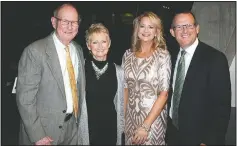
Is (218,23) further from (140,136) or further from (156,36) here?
(140,136)

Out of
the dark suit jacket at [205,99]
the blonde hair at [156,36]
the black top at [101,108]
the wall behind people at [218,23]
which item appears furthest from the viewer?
the wall behind people at [218,23]

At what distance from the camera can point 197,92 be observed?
2.38m

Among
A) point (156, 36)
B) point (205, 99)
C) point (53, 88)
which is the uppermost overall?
point (156, 36)

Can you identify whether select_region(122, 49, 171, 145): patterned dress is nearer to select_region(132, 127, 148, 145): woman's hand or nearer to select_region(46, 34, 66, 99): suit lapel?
select_region(132, 127, 148, 145): woman's hand

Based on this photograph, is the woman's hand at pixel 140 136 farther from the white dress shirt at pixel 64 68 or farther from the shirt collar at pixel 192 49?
the shirt collar at pixel 192 49

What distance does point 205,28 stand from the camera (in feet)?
16.8

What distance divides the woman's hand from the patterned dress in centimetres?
7

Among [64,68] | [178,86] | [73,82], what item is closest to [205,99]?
[178,86]

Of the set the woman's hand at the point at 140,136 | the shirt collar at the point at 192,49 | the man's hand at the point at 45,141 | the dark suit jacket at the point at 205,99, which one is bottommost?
the woman's hand at the point at 140,136

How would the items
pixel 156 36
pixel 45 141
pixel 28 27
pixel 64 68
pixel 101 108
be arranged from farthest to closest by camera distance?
pixel 28 27 → pixel 156 36 → pixel 101 108 → pixel 64 68 → pixel 45 141

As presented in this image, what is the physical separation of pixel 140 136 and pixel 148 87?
0.57 meters

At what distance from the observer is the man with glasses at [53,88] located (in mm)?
2314

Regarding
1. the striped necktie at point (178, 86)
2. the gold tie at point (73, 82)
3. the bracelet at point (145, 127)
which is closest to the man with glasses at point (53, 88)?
the gold tie at point (73, 82)

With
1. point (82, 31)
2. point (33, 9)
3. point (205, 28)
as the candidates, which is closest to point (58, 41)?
point (205, 28)
